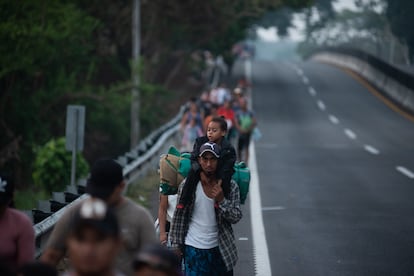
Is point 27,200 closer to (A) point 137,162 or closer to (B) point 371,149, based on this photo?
(A) point 137,162

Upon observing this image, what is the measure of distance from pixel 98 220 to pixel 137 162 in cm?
1486

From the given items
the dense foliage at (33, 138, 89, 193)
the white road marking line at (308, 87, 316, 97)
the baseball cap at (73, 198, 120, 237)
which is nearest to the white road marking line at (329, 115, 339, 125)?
the white road marking line at (308, 87, 316, 97)

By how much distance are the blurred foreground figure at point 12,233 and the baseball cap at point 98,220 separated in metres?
1.21

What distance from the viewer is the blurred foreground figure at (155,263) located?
4883 millimetres

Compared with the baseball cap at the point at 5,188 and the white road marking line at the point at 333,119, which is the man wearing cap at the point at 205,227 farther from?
the white road marking line at the point at 333,119

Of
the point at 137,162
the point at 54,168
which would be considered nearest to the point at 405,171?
the point at 137,162

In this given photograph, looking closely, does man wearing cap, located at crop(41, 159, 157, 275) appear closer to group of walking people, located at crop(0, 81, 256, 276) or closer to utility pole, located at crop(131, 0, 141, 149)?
group of walking people, located at crop(0, 81, 256, 276)

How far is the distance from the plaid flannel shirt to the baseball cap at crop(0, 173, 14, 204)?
2.18 meters

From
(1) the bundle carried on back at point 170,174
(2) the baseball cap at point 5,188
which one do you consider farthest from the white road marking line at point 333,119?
(2) the baseball cap at point 5,188

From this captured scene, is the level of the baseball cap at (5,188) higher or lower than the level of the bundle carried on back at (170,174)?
higher

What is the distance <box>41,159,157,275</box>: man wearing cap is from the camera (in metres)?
6.12

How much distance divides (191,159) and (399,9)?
125ft

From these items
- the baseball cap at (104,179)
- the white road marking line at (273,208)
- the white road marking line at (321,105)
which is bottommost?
the white road marking line at (321,105)

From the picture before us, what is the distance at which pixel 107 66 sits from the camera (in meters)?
49.1
